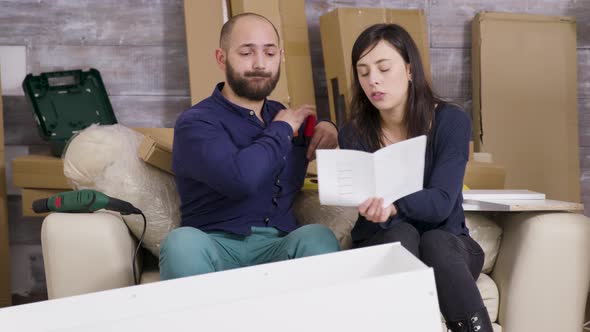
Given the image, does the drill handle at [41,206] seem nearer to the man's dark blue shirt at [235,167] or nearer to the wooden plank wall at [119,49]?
the man's dark blue shirt at [235,167]

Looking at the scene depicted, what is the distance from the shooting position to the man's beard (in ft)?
6.31

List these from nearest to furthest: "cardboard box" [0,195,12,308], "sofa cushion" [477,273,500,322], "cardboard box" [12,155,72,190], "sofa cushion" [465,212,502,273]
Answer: "sofa cushion" [477,273,500,322] → "sofa cushion" [465,212,502,273] → "cardboard box" [12,155,72,190] → "cardboard box" [0,195,12,308]

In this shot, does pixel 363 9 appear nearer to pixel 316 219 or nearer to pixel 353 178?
pixel 316 219

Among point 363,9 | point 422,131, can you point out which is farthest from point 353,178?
point 363,9

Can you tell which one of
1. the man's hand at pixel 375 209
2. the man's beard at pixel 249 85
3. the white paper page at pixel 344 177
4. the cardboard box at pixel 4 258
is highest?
the man's beard at pixel 249 85

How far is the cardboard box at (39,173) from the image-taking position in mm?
2586

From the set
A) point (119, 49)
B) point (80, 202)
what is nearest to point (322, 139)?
point (80, 202)

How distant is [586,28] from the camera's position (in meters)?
3.18

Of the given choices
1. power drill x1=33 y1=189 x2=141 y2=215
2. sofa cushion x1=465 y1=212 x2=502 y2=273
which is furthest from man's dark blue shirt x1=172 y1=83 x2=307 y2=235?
sofa cushion x1=465 y1=212 x2=502 y2=273

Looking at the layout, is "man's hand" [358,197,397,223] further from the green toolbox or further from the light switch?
the light switch

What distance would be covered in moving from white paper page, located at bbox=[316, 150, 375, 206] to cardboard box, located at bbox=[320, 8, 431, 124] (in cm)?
116

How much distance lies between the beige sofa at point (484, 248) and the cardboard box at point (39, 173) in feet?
1.94

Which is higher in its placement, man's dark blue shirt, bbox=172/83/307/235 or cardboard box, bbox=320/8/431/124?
cardboard box, bbox=320/8/431/124

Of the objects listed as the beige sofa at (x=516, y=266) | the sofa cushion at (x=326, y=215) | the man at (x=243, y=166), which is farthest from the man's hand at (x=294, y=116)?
the beige sofa at (x=516, y=266)
